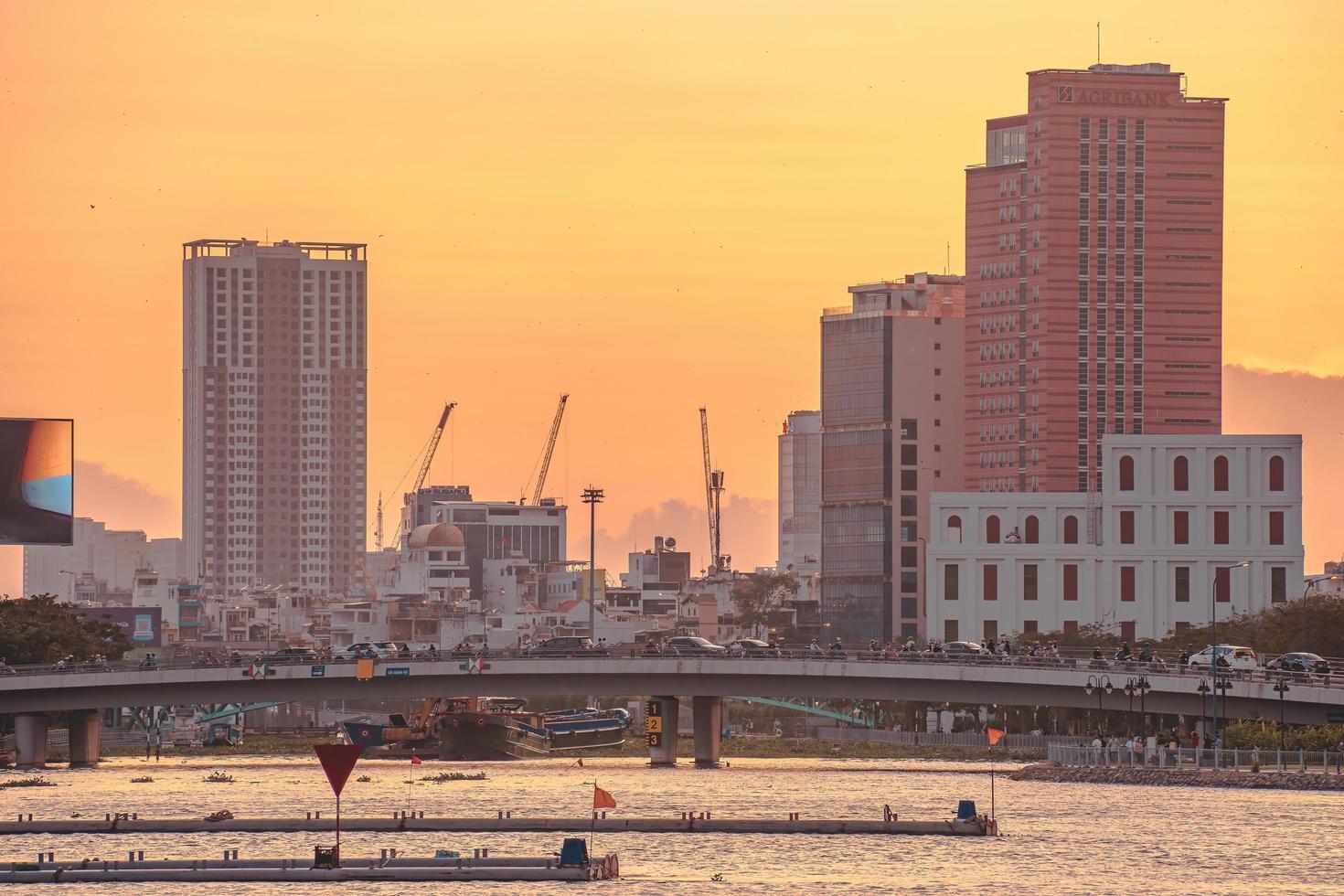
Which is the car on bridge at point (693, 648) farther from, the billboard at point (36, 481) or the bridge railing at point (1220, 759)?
the billboard at point (36, 481)

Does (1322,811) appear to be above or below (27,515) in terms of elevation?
below

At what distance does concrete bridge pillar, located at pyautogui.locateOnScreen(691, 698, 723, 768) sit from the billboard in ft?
143

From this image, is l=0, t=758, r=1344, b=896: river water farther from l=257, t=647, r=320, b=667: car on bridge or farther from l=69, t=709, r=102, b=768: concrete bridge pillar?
l=69, t=709, r=102, b=768: concrete bridge pillar

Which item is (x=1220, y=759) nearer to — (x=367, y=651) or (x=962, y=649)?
(x=962, y=649)

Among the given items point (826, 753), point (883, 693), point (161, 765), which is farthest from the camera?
point (826, 753)

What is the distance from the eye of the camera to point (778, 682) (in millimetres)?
167125

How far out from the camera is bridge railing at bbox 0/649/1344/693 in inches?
5842

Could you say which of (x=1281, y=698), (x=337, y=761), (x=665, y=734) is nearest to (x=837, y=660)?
(x=665, y=734)

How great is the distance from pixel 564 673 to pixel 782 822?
182 ft

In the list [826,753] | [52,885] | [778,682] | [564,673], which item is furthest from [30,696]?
[52,885]

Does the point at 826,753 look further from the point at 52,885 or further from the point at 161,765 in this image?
the point at 52,885

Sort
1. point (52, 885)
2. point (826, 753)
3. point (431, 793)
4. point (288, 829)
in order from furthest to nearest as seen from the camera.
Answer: point (826, 753) < point (431, 793) < point (288, 829) < point (52, 885)

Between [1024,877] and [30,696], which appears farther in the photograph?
[30,696]

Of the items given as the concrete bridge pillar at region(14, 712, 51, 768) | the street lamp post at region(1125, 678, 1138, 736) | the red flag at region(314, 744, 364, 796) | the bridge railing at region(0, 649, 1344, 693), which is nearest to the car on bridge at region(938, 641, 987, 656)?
the bridge railing at region(0, 649, 1344, 693)
